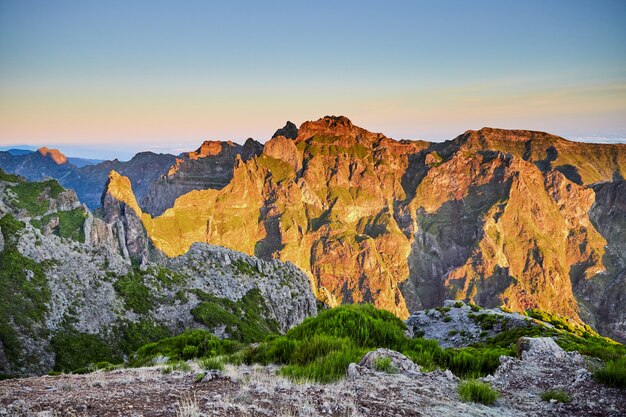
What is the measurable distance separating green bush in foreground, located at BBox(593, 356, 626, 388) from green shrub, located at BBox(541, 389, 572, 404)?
1130 mm

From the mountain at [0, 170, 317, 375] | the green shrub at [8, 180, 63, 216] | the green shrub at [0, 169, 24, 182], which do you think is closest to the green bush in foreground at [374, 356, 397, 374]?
the mountain at [0, 170, 317, 375]

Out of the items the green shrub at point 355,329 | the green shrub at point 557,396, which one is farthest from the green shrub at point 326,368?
the green shrub at point 557,396

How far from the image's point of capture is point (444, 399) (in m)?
8.16

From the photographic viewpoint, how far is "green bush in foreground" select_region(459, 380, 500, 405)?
8.23 meters

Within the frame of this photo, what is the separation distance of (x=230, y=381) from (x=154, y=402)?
6.97 ft

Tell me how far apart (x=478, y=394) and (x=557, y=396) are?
182 centimetres

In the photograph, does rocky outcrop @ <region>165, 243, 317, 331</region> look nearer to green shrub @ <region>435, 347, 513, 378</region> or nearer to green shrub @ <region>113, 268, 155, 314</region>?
green shrub @ <region>113, 268, 155, 314</region>

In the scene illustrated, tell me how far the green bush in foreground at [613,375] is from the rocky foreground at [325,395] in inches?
7.6

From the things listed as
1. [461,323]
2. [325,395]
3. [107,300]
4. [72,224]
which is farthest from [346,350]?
[72,224]

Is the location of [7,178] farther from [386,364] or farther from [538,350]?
[538,350]

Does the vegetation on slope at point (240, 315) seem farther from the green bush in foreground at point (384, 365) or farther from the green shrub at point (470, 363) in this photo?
the green bush in foreground at point (384, 365)

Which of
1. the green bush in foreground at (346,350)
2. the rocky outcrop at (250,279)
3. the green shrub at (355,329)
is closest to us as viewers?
the green bush in foreground at (346,350)

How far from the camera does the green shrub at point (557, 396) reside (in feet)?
26.9

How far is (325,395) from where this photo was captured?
773 cm
